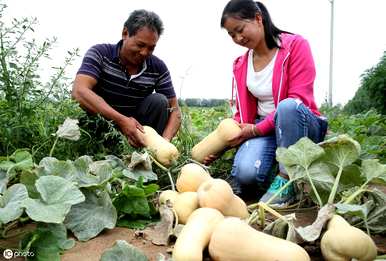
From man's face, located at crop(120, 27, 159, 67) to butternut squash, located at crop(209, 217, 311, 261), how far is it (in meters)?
1.59

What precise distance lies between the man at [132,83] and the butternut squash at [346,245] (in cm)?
135

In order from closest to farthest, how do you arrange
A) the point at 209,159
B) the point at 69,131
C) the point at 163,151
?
the point at 69,131 → the point at 163,151 → the point at 209,159

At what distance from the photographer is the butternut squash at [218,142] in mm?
2648

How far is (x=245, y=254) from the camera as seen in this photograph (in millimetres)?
1408

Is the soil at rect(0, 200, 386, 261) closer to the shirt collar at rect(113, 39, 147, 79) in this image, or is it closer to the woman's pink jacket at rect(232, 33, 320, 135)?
the woman's pink jacket at rect(232, 33, 320, 135)

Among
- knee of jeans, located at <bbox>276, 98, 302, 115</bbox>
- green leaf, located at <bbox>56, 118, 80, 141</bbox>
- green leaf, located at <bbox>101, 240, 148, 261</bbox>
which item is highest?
knee of jeans, located at <bbox>276, 98, 302, 115</bbox>

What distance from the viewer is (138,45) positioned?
2803 mm

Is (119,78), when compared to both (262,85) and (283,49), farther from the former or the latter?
(283,49)

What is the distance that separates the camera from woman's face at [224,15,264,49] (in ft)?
8.18

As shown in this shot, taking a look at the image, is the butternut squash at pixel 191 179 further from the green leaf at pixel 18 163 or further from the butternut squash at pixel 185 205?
the green leaf at pixel 18 163

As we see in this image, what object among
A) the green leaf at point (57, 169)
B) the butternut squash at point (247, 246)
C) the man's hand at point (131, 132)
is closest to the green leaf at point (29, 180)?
the green leaf at point (57, 169)

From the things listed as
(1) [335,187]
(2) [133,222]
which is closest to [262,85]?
Result: (1) [335,187]

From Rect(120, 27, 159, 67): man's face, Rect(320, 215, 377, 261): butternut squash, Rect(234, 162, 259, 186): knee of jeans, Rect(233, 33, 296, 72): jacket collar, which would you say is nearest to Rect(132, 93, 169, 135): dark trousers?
Rect(120, 27, 159, 67): man's face

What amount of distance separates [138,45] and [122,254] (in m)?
1.62
